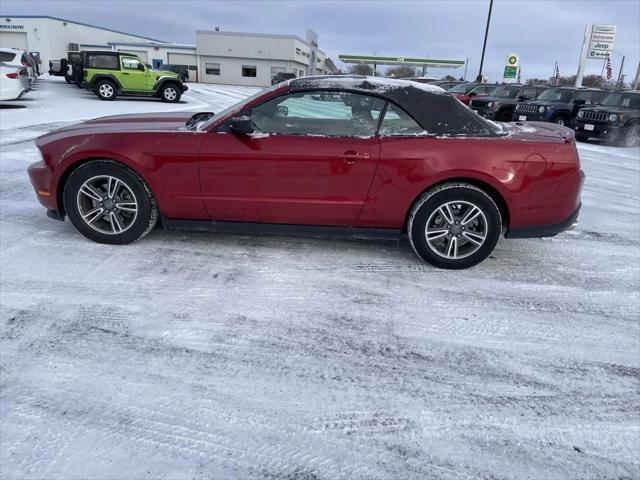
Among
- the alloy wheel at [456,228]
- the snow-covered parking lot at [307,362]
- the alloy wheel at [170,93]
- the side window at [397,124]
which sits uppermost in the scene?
the alloy wheel at [170,93]

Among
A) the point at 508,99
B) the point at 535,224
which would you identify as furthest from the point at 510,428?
the point at 508,99

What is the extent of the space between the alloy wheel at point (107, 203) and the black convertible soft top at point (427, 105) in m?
1.59

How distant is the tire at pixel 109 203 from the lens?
11.9 feet

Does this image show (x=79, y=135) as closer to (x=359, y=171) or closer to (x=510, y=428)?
(x=359, y=171)

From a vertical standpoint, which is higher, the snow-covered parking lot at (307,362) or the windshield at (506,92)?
the windshield at (506,92)

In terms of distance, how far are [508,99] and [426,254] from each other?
15.1 metres

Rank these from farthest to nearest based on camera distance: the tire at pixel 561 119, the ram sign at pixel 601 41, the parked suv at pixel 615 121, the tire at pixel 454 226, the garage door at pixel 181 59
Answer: the garage door at pixel 181 59
the ram sign at pixel 601 41
the tire at pixel 561 119
the parked suv at pixel 615 121
the tire at pixel 454 226

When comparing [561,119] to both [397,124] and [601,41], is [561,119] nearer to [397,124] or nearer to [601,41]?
[397,124]

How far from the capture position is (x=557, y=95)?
1540 centimetres

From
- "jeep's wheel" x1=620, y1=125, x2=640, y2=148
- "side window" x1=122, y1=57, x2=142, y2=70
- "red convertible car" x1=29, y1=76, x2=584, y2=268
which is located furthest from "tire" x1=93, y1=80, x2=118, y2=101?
"jeep's wheel" x1=620, y1=125, x2=640, y2=148

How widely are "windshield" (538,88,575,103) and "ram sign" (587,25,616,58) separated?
59.0ft

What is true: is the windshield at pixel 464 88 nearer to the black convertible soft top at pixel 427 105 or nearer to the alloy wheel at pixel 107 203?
the black convertible soft top at pixel 427 105

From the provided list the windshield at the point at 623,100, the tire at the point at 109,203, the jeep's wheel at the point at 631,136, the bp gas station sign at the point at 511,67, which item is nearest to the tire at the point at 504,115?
Answer: the windshield at the point at 623,100

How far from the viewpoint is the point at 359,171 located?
3.44m
